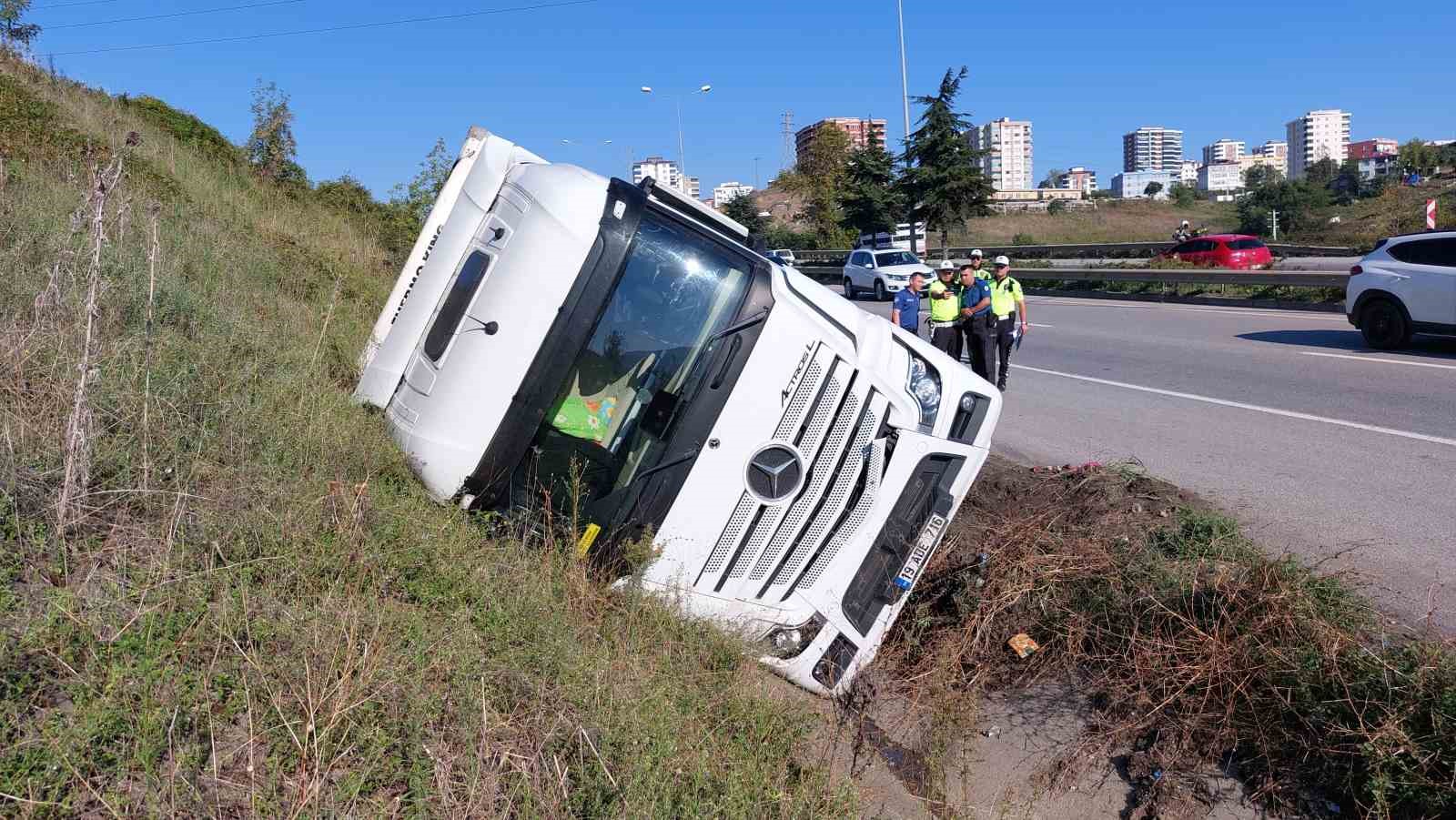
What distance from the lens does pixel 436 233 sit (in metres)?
5.77

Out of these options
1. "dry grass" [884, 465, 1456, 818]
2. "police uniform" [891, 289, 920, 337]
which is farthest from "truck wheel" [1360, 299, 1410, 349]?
"dry grass" [884, 465, 1456, 818]

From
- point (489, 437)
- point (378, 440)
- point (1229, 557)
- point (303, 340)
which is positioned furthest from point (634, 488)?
point (303, 340)

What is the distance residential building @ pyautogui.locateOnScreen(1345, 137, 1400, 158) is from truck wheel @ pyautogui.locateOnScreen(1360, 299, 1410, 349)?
6883cm

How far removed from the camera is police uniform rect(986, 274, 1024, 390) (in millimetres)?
11133

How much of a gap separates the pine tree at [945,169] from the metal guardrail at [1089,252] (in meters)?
1.89

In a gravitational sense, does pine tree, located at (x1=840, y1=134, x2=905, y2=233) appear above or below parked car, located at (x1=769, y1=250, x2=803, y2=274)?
above

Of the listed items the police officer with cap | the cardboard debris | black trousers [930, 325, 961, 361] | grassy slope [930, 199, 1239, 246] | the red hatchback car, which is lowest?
the cardboard debris

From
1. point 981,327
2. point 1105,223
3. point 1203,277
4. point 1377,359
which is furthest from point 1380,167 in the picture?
point 981,327

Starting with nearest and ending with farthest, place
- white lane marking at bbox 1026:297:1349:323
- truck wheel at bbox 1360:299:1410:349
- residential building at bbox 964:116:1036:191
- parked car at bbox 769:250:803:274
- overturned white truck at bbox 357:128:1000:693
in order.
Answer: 1. overturned white truck at bbox 357:128:1000:693
2. parked car at bbox 769:250:803:274
3. truck wheel at bbox 1360:299:1410:349
4. white lane marking at bbox 1026:297:1349:323
5. residential building at bbox 964:116:1036:191

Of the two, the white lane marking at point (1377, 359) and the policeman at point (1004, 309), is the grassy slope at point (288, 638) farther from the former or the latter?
the white lane marking at point (1377, 359)

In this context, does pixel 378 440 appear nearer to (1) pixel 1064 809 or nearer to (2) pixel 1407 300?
(1) pixel 1064 809

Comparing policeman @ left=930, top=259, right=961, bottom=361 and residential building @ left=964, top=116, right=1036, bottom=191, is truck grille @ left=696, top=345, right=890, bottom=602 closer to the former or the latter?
policeman @ left=930, top=259, right=961, bottom=361

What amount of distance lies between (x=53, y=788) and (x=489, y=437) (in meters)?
2.06

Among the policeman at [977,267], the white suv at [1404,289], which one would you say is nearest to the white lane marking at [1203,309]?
the white suv at [1404,289]
